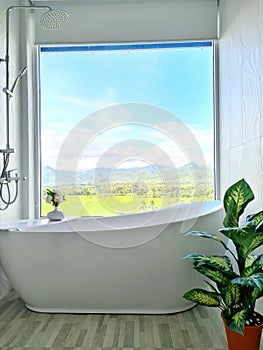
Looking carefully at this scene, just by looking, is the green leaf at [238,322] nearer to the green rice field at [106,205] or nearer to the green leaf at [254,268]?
the green leaf at [254,268]

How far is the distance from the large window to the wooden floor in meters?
1.23

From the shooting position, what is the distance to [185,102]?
3.66 meters

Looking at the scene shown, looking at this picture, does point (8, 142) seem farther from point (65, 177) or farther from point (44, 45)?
point (44, 45)

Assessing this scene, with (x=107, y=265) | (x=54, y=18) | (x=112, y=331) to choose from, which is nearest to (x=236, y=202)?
(x=107, y=265)

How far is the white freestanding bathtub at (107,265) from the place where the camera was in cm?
250

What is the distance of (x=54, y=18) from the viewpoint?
302 centimetres

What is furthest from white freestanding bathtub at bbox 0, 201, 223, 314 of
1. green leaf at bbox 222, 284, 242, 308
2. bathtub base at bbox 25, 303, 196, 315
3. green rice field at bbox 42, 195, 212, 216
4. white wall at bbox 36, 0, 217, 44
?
white wall at bbox 36, 0, 217, 44

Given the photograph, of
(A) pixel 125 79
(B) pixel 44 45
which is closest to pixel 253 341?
(A) pixel 125 79

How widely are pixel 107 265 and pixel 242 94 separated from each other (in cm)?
160

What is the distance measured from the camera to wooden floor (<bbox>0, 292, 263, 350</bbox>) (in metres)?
2.16

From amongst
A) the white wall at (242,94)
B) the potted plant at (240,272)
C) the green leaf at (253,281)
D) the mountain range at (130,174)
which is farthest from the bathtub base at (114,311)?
the mountain range at (130,174)

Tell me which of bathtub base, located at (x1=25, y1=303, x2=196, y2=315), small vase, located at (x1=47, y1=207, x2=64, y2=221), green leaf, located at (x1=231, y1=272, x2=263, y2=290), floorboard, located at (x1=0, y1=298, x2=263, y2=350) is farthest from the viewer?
small vase, located at (x1=47, y1=207, x2=64, y2=221)

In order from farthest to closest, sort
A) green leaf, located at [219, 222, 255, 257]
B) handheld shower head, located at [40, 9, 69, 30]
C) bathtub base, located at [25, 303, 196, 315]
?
handheld shower head, located at [40, 9, 69, 30], bathtub base, located at [25, 303, 196, 315], green leaf, located at [219, 222, 255, 257]

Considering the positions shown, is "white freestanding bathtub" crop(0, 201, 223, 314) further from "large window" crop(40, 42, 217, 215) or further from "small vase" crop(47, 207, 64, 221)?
"large window" crop(40, 42, 217, 215)
